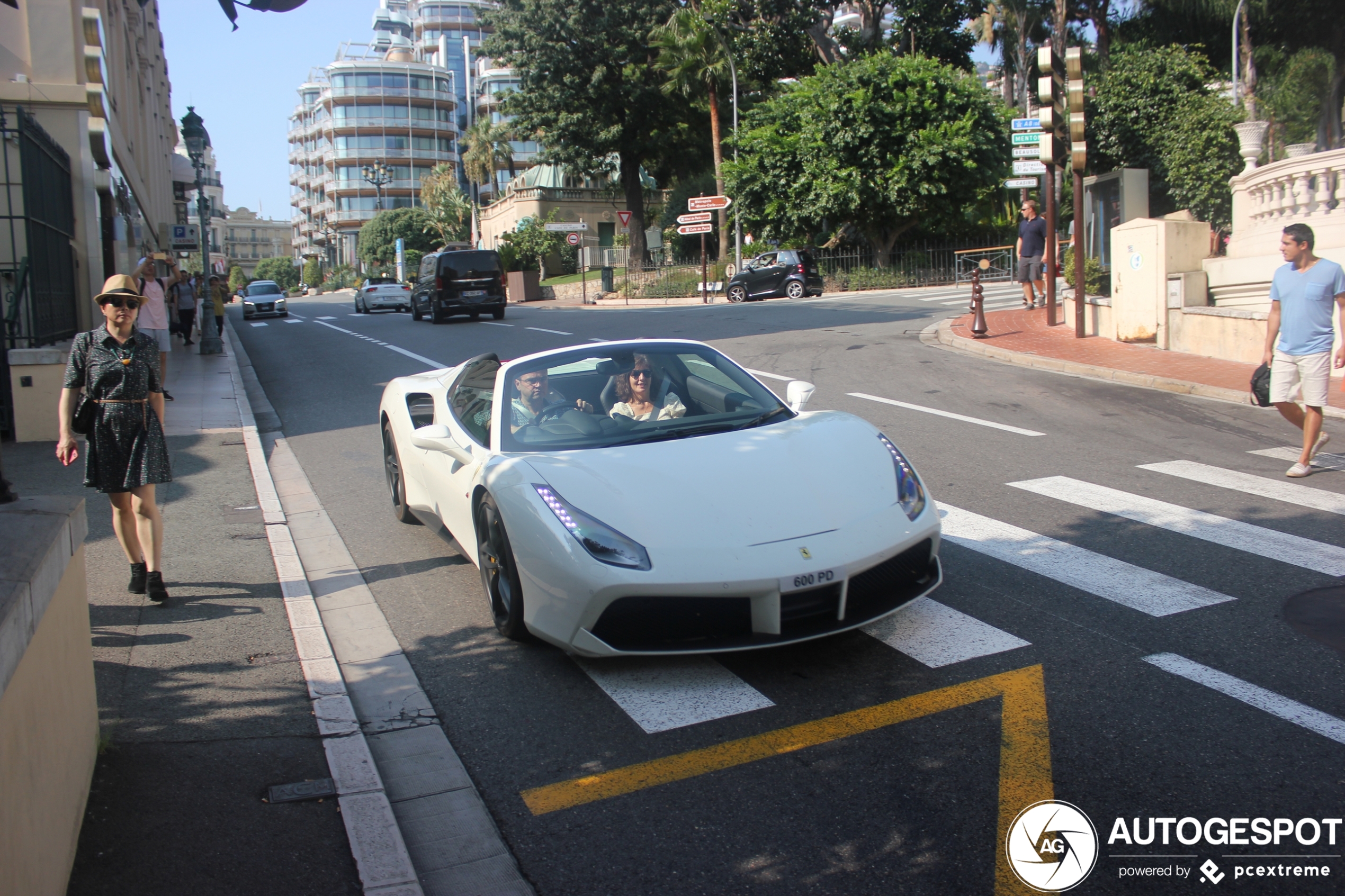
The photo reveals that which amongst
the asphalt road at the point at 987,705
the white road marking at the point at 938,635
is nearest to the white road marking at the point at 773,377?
the asphalt road at the point at 987,705

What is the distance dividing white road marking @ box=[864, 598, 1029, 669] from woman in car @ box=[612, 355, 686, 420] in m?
1.55

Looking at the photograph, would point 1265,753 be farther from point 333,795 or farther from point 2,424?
point 2,424

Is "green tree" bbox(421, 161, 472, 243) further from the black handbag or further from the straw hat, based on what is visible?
the straw hat

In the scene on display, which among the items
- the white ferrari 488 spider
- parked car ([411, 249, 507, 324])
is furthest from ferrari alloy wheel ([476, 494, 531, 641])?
parked car ([411, 249, 507, 324])

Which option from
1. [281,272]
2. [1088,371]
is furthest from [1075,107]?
[281,272]

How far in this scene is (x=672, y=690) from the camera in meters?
4.38

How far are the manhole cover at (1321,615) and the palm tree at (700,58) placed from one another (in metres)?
37.9

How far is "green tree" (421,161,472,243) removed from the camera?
90.1 metres

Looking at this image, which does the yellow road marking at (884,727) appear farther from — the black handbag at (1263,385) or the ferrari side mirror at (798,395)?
the black handbag at (1263,385)

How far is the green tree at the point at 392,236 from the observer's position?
10444 centimetres

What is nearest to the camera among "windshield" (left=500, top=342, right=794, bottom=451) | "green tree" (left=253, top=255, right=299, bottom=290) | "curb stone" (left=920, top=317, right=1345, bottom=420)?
"windshield" (left=500, top=342, right=794, bottom=451)

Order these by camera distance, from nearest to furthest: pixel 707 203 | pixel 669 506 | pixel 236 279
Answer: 1. pixel 669 506
2. pixel 707 203
3. pixel 236 279

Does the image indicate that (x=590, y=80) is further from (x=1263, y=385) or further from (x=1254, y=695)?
(x=1254, y=695)

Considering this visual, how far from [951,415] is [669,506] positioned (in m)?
7.08
